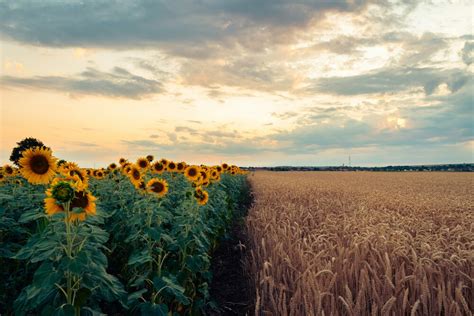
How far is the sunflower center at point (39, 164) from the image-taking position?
5.06 metres

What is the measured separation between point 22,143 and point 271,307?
52.7 metres

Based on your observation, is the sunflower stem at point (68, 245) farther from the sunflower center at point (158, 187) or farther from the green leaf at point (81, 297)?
the sunflower center at point (158, 187)

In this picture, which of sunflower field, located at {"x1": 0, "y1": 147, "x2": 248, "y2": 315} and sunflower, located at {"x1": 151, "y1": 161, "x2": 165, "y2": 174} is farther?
sunflower, located at {"x1": 151, "y1": 161, "x2": 165, "y2": 174}

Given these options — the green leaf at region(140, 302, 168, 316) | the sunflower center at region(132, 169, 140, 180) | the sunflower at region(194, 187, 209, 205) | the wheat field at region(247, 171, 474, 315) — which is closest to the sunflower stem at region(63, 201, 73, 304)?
the green leaf at region(140, 302, 168, 316)

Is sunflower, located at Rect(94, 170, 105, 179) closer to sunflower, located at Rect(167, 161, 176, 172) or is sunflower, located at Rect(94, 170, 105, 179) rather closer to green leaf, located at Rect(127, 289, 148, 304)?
sunflower, located at Rect(167, 161, 176, 172)

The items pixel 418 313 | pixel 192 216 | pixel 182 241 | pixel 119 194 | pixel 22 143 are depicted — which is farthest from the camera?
pixel 22 143

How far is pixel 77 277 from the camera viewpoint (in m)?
3.33

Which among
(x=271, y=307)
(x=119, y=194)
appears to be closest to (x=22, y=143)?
(x=119, y=194)

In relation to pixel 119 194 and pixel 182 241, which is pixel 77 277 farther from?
pixel 119 194

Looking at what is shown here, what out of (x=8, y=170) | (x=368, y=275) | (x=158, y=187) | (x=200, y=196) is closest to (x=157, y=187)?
(x=158, y=187)

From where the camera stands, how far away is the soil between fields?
5.79 m

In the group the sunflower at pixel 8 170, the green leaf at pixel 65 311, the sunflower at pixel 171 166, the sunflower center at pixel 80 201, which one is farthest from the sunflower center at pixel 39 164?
the sunflower at pixel 171 166

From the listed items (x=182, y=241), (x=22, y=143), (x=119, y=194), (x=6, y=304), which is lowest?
(x=6, y=304)

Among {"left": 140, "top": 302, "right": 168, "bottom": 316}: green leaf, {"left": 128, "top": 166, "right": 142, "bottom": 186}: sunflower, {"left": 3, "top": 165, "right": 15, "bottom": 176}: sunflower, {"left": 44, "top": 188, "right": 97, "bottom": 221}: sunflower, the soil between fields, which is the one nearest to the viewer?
{"left": 44, "top": 188, "right": 97, "bottom": 221}: sunflower
